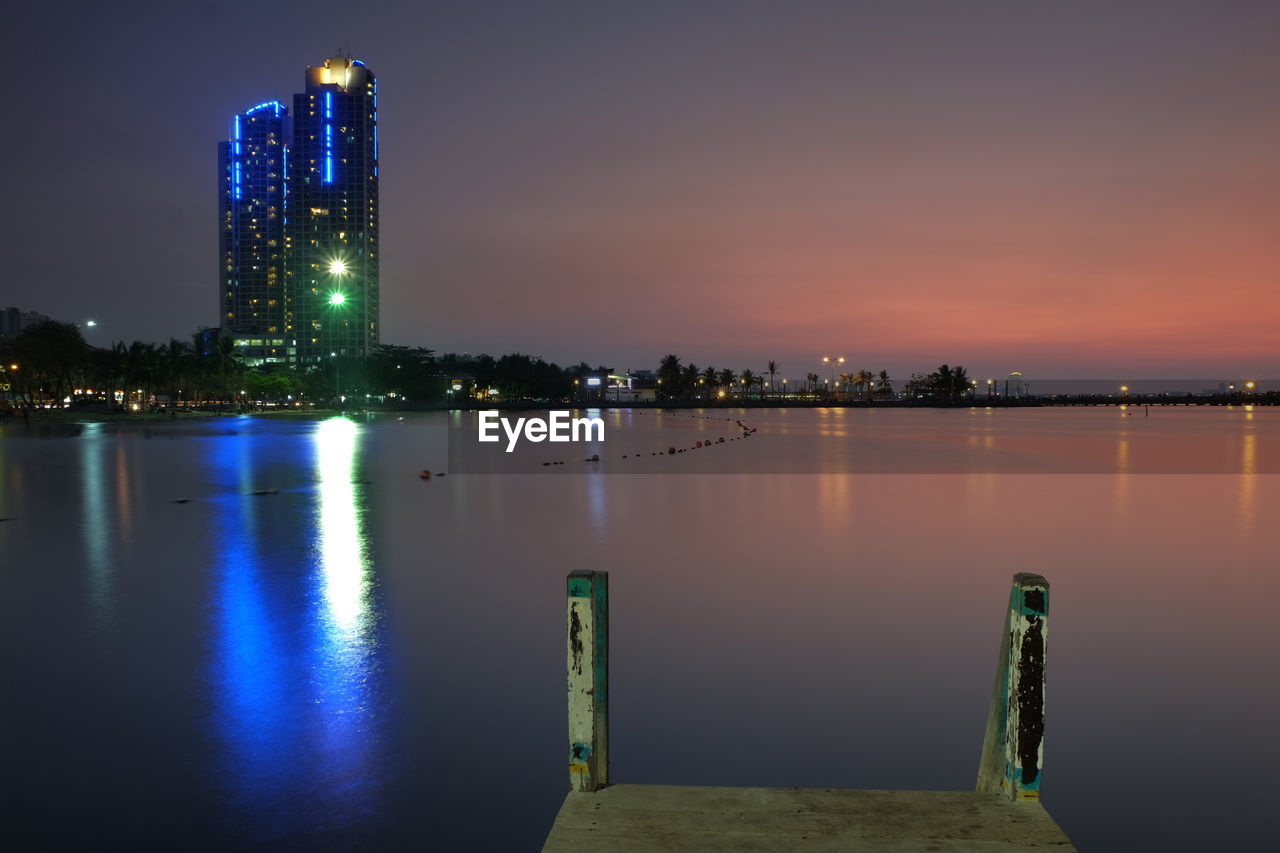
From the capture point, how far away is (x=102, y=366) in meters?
120

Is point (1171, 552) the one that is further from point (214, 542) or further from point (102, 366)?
point (102, 366)

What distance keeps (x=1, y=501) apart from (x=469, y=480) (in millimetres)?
12538

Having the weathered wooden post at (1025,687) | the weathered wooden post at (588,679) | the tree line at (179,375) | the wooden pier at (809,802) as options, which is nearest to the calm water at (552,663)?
the weathered wooden post at (588,679)

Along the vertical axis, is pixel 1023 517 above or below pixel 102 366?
below

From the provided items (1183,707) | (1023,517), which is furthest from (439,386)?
(1183,707)

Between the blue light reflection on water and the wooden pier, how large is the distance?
1.83 meters

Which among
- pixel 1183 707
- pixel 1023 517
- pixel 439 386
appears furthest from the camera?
pixel 439 386

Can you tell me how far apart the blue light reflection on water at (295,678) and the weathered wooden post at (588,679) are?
171cm

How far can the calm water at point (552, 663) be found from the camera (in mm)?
6082

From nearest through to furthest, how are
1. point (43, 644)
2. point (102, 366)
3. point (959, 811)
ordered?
1. point (959, 811)
2. point (43, 644)
3. point (102, 366)

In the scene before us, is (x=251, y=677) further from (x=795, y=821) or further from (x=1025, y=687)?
(x=1025, y=687)

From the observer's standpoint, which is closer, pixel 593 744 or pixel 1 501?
pixel 593 744

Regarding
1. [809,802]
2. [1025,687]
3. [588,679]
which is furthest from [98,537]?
[1025,687]

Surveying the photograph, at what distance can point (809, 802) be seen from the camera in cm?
502
